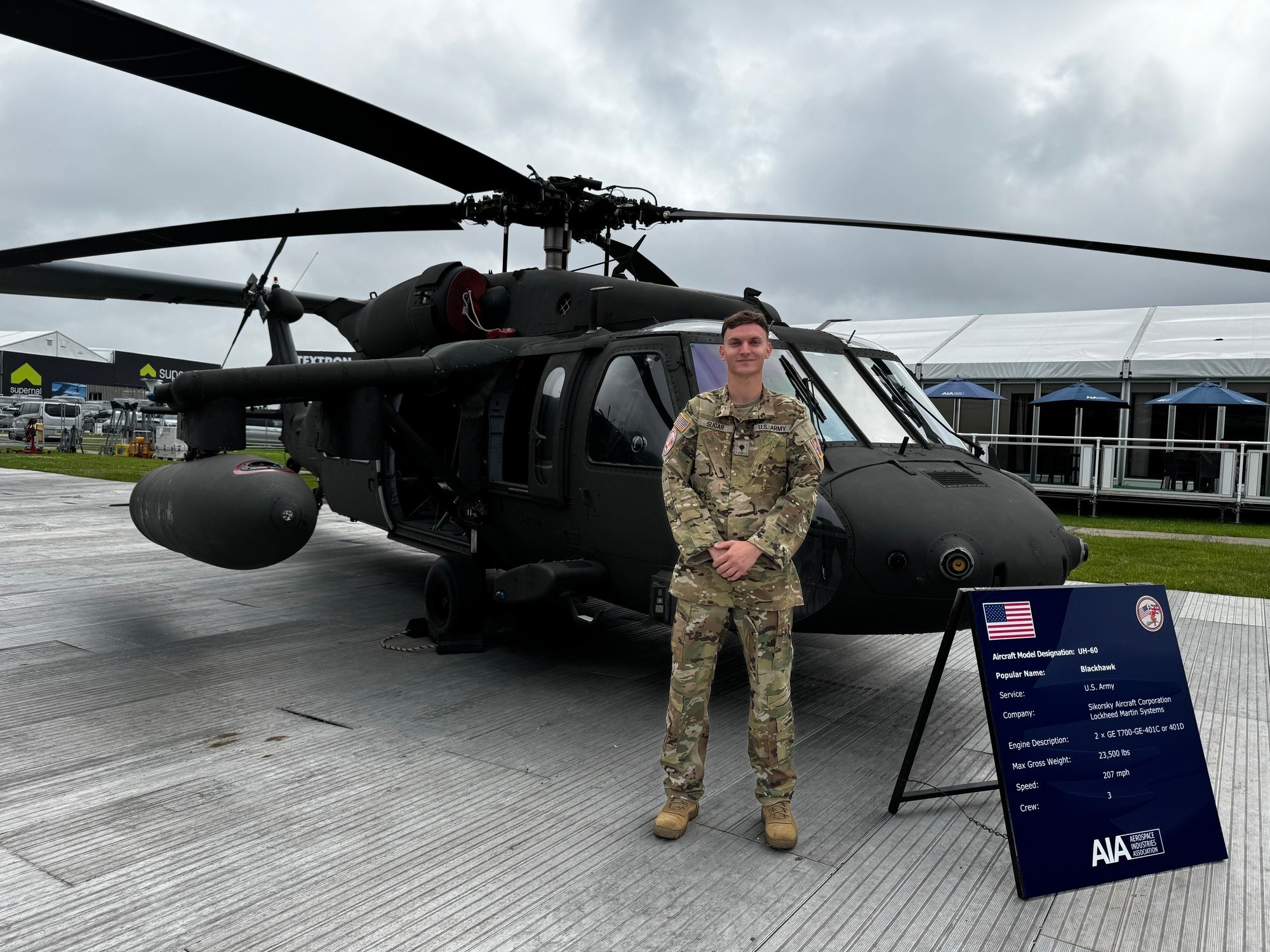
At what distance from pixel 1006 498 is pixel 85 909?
14.1 ft

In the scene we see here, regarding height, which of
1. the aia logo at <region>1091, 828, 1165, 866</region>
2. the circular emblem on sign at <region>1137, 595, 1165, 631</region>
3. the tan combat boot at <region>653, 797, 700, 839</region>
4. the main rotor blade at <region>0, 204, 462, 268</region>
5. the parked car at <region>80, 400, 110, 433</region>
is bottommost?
the tan combat boot at <region>653, 797, 700, 839</region>

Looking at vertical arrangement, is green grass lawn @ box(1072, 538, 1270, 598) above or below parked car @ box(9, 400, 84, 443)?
below

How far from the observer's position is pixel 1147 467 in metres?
19.3

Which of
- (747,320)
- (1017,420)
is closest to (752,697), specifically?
(747,320)

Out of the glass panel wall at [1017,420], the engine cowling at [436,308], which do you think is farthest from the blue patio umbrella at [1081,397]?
the engine cowling at [436,308]

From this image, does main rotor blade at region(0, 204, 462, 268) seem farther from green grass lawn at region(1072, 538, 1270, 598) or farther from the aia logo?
green grass lawn at region(1072, 538, 1270, 598)

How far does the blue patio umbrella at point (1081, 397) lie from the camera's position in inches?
691

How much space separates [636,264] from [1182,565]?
805cm

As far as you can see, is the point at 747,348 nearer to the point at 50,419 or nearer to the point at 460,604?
the point at 460,604

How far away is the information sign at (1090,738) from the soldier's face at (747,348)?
3.95 ft

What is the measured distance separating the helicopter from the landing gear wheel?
2 centimetres

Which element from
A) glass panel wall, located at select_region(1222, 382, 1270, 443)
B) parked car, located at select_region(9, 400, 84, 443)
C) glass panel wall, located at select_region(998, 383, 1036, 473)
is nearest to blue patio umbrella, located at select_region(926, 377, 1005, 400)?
glass panel wall, located at select_region(998, 383, 1036, 473)

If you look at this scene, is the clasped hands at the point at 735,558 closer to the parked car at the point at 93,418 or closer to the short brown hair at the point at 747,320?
the short brown hair at the point at 747,320

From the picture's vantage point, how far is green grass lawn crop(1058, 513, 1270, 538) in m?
14.8
